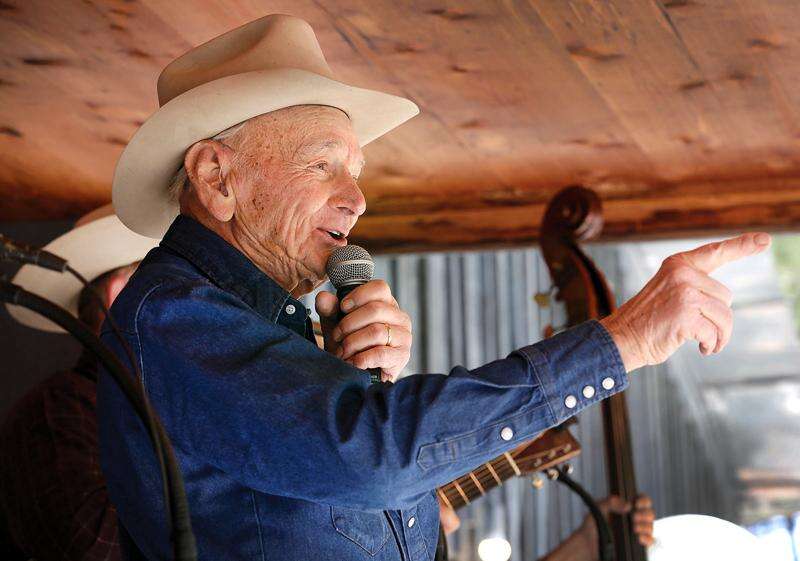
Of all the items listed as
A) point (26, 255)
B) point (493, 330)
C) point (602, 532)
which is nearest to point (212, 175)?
point (26, 255)

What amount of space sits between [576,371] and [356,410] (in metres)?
0.28

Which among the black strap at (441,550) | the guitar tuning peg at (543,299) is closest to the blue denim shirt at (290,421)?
the black strap at (441,550)

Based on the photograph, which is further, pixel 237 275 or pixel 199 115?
pixel 199 115

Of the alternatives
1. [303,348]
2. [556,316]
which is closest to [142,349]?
[303,348]

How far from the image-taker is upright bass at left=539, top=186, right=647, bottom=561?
2.81 meters

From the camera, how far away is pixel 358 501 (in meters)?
1.32

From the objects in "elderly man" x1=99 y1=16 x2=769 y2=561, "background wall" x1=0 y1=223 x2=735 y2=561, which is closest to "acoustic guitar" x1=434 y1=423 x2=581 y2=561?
"elderly man" x1=99 y1=16 x2=769 y2=561

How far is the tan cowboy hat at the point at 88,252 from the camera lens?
9.63ft

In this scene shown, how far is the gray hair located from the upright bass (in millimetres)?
1207

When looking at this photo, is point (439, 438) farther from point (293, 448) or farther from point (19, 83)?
point (19, 83)

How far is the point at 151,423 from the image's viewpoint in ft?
3.87

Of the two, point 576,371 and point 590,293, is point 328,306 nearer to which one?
point 576,371

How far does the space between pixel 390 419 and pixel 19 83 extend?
66.1 inches

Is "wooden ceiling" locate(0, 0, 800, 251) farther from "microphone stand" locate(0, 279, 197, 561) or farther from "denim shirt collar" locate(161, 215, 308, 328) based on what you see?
"microphone stand" locate(0, 279, 197, 561)
